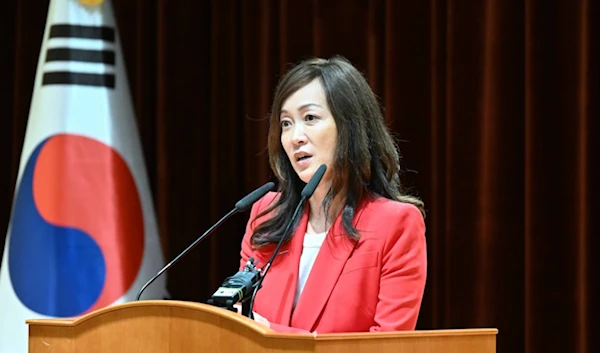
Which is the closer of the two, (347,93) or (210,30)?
(347,93)

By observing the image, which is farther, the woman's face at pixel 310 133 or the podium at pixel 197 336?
the woman's face at pixel 310 133

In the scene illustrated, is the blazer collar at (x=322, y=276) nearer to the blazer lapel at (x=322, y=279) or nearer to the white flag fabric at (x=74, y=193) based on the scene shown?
the blazer lapel at (x=322, y=279)

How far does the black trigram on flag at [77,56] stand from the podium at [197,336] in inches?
72.7

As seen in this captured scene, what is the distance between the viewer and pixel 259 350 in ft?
4.26

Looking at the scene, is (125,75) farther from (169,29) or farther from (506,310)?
(506,310)

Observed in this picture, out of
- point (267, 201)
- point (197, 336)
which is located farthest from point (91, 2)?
point (197, 336)

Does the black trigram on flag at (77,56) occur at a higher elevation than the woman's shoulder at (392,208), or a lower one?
higher

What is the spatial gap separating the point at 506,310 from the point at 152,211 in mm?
1419

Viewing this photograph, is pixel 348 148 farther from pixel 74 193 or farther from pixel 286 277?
pixel 74 193

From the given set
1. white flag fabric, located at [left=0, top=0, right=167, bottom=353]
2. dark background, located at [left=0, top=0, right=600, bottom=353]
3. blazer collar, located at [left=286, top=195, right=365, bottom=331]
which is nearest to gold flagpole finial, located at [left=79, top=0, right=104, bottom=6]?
white flag fabric, located at [left=0, top=0, right=167, bottom=353]

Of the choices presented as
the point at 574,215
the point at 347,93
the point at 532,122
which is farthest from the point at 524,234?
the point at 347,93

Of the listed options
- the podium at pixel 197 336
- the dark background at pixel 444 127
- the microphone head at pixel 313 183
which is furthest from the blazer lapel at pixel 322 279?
the dark background at pixel 444 127

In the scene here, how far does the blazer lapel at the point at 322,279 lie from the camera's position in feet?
6.34

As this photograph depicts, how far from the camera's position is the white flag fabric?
10.4 ft
